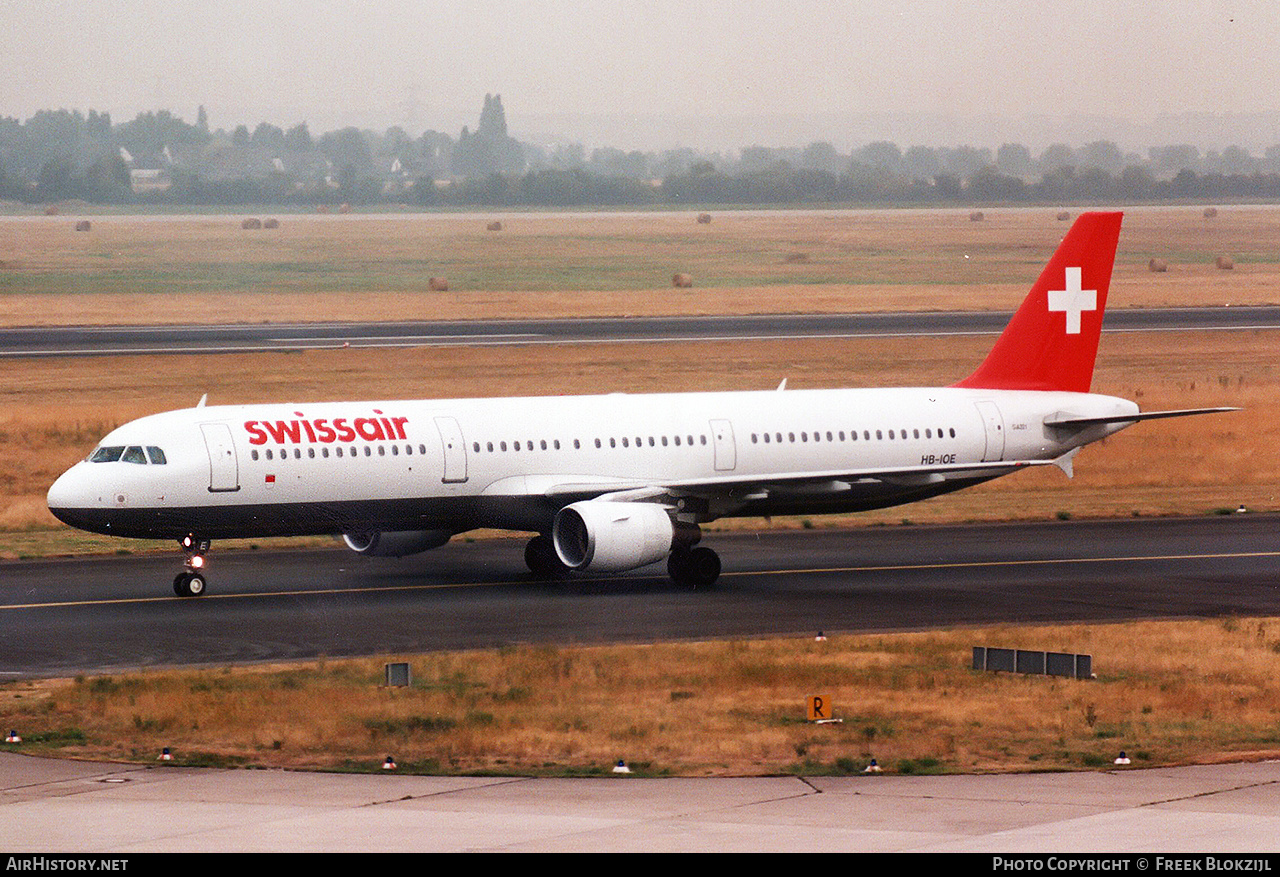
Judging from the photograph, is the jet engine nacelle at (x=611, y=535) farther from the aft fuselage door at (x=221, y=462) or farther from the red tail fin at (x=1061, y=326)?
the red tail fin at (x=1061, y=326)

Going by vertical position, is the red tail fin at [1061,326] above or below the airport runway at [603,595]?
above

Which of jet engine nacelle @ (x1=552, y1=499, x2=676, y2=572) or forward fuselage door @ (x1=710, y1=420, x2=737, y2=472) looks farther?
forward fuselage door @ (x1=710, y1=420, x2=737, y2=472)

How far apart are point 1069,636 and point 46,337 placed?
2476 inches

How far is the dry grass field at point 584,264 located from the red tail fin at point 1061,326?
5443 cm

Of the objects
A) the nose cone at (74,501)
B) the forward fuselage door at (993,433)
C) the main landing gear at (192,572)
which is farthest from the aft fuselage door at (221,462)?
the forward fuselage door at (993,433)

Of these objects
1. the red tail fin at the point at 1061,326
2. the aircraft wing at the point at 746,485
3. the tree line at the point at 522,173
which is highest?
the tree line at the point at 522,173

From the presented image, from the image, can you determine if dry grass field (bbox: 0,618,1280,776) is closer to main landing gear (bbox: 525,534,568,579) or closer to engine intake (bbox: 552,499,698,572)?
engine intake (bbox: 552,499,698,572)

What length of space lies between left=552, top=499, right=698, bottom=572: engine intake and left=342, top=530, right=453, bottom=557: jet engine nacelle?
151 inches

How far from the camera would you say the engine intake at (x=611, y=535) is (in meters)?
39.2

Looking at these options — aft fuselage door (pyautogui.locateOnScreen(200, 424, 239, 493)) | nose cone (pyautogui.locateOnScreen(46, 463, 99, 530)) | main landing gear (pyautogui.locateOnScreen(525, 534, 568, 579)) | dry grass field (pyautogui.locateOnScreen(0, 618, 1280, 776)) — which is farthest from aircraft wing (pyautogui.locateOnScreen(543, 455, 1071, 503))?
nose cone (pyautogui.locateOnScreen(46, 463, 99, 530))

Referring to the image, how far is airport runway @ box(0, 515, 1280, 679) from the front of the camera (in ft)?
114

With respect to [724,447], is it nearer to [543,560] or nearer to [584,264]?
[543,560]

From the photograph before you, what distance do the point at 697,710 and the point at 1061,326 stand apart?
23.0 meters

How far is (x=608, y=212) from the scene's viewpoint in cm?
17975
